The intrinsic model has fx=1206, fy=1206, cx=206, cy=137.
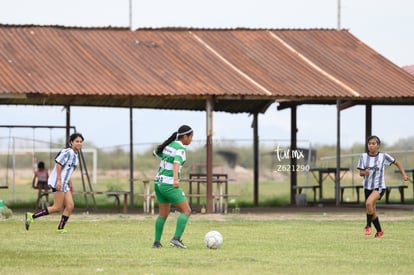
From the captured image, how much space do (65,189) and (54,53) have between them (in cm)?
881

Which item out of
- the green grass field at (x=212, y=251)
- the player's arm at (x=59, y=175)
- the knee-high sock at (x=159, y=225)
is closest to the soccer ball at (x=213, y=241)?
the green grass field at (x=212, y=251)

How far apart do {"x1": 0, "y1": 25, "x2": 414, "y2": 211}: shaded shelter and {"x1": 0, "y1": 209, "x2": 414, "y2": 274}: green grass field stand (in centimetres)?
305

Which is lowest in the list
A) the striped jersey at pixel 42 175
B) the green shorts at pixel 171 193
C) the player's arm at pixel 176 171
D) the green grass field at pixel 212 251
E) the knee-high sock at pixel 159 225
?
the green grass field at pixel 212 251

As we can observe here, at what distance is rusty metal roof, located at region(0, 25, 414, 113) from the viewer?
88.4ft

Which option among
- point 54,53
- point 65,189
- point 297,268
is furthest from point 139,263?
point 54,53

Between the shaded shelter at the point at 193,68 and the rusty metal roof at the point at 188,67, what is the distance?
25mm

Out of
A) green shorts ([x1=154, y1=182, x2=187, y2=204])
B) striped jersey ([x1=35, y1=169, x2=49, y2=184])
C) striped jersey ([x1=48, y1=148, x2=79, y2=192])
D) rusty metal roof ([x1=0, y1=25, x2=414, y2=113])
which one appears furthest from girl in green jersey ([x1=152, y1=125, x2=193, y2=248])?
striped jersey ([x1=35, y1=169, x2=49, y2=184])

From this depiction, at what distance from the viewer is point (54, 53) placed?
2869 cm

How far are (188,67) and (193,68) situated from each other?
0.45ft

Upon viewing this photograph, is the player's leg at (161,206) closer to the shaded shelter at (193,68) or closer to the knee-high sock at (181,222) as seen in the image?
the knee-high sock at (181,222)

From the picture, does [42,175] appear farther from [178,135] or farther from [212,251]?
[212,251]

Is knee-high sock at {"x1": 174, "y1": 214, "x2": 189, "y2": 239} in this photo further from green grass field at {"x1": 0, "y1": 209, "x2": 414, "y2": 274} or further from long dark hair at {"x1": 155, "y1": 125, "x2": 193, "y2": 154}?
long dark hair at {"x1": 155, "y1": 125, "x2": 193, "y2": 154}

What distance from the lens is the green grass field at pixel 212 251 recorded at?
47.4 ft

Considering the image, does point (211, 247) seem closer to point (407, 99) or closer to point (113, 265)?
point (113, 265)
